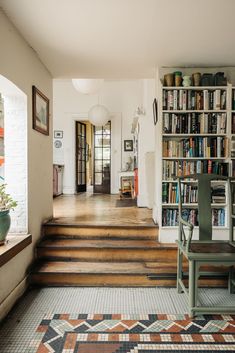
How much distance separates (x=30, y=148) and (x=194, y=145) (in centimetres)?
191

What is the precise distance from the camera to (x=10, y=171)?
9.37ft

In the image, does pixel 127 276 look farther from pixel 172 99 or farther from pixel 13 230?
pixel 172 99

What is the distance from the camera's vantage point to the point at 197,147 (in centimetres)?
335

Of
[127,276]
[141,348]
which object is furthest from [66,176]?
[141,348]

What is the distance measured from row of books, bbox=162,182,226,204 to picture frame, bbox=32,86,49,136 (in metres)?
1.64

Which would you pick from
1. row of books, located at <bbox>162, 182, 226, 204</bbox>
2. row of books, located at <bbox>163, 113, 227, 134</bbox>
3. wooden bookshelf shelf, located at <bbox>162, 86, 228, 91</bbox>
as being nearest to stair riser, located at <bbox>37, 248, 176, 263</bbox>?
row of books, located at <bbox>162, 182, 226, 204</bbox>

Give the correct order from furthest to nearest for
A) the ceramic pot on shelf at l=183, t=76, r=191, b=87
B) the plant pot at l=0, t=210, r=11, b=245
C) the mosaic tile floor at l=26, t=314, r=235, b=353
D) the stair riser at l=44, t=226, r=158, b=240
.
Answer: the stair riser at l=44, t=226, r=158, b=240, the ceramic pot on shelf at l=183, t=76, r=191, b=87, the plant pot at l=0, t=210, r=11, b=245, the mosaic tile floor at l=26, t=314, r=235, b=353

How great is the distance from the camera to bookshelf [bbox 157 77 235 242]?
3.29 m

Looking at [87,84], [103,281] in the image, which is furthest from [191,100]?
[103,281]

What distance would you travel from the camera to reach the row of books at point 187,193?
332 centimetres

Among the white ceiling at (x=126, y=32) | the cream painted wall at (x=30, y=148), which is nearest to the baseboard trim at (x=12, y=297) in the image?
the cream painted wall at (x=30, y=148)

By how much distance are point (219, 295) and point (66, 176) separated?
5.45 m

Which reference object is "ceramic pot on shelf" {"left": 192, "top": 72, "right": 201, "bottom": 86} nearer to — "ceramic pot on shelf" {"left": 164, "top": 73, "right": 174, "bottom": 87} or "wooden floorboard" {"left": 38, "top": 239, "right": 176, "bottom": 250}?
"ceramic pot on shelf" {"left": 164, "top": 73, "right": 174, "bottom": 87}

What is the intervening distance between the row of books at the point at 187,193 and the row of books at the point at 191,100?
935mm
